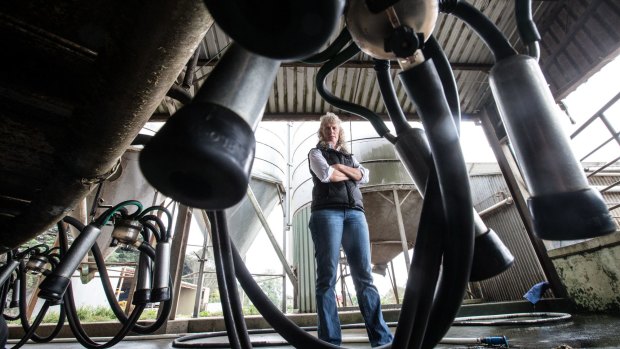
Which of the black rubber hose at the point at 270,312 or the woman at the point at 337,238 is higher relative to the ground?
the woman at the point at 337,238

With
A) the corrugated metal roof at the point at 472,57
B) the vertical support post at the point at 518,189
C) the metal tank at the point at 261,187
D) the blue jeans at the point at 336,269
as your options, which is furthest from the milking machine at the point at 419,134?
the metal tank at the point at 261,187

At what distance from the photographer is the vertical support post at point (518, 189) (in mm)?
3114

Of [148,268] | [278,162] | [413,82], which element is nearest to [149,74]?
[413,82]

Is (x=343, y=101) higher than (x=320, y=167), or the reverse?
(x=320, y=167)

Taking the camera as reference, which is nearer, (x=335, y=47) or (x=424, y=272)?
(x=424, y=272)

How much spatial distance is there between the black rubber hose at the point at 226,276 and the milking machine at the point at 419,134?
20 cm

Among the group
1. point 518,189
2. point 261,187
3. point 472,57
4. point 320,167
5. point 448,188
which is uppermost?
point 261,187

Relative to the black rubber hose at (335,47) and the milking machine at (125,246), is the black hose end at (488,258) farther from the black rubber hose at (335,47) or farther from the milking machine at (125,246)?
the milking machine at (125,246)

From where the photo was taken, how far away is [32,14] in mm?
503

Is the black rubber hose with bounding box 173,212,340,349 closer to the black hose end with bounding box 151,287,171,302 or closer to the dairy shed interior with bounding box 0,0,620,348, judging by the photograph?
the dairy shed interior with bounding box 0,0,620,348

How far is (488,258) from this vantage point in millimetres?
346

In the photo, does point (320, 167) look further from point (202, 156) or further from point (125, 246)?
point (202, 156)

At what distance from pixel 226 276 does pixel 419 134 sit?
35 cm

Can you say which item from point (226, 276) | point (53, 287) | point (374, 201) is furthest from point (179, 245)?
point (374, 201)
